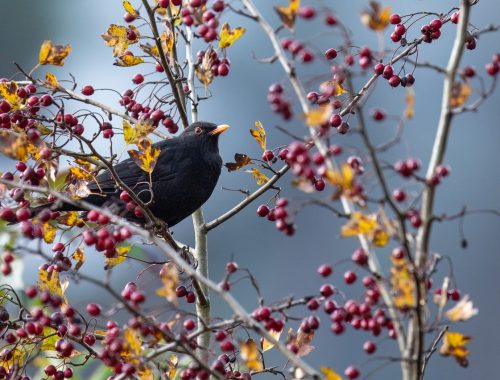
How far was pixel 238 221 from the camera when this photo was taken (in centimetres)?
1007

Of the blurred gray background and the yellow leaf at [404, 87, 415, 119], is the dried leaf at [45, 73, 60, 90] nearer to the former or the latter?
the yellow leaf at [404, 87, 415, 119]

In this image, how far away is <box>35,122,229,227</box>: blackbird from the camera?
4.18 metres

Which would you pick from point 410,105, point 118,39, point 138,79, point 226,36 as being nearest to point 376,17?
point 410,105

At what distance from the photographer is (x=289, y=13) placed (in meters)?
1.83

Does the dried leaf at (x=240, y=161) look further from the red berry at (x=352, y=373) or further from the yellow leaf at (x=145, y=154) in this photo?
the red berry at (x=352, y=373)

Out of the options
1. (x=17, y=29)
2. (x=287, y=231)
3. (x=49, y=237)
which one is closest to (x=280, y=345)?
(x=287, y=231)

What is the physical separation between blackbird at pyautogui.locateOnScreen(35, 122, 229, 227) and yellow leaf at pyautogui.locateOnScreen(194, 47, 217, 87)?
41.0 inches

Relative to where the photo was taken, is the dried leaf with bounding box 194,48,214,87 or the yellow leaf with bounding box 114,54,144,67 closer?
the dried leaf with bounding box 194,48,214,87

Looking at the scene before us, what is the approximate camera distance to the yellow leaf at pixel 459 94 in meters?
1.65

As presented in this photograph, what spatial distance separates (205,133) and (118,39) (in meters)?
1.37

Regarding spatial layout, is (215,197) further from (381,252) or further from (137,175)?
(137,175)

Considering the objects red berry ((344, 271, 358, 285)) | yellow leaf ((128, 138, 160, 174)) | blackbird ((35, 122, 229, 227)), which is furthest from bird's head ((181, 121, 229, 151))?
red berry ((344, 271, 358, 285))

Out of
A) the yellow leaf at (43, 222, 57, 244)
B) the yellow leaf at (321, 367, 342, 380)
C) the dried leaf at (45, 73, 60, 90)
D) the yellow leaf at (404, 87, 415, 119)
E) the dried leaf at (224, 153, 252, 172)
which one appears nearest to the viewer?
the yellow leaf at (404, 87, 415, 119)

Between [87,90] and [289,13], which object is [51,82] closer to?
[87,90]
